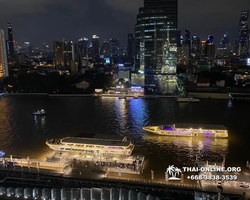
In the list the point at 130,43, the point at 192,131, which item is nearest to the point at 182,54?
the point at 130,43

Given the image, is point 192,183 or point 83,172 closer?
point 192,183

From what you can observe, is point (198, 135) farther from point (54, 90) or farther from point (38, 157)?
point (54, 90)

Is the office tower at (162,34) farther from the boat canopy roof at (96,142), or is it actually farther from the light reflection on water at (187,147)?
the boat canopy roof at (96,142)

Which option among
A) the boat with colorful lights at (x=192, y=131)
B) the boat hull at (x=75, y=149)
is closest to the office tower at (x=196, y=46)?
the boat with colorful lights at (x=192, y=131)

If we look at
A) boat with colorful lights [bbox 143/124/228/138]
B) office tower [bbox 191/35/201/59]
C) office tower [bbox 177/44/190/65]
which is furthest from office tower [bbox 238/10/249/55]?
boat with colorful lights [bbox 143/124/228/138]

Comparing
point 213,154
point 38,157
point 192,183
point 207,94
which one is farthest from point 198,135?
point 207,94

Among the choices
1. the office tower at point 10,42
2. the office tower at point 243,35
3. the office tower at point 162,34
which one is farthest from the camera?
the office tower at point 243,35

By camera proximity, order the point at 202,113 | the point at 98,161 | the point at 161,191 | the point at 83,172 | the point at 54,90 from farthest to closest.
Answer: the point at 54,90, the point at 202,113, the point at 98,161, the point at 83,172, the point at 161,191
